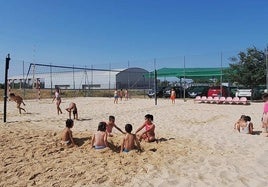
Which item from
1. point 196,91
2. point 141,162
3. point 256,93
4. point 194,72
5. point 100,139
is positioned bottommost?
point 141,162

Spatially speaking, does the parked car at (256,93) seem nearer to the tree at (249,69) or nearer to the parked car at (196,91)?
the tree at (249,69)

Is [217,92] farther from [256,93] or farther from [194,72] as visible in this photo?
[194,72]

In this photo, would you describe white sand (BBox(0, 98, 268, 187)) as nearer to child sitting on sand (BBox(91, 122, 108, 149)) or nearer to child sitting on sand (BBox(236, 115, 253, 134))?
child sitting on sand (BBox(91, 122, 108, 149))

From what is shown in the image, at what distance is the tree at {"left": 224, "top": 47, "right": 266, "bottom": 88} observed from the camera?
26719mm

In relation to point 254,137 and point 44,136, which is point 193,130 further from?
point 44,136

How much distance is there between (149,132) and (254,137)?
2.97m

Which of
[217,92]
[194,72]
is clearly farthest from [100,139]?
[194,72]

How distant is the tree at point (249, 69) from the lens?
26719mm

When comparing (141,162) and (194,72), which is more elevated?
(194,72)

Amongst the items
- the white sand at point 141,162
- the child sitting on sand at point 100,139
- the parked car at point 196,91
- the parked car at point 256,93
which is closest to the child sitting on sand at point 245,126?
the white sand at point 141,162

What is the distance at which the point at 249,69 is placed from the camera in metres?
27.1

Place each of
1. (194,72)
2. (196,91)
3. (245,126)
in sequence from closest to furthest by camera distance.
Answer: (245,126) → (196,91) → (194,72)

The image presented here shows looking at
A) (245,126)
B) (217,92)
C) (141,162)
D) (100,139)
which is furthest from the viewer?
(217,92)

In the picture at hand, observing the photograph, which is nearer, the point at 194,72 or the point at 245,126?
the point at 245,126
